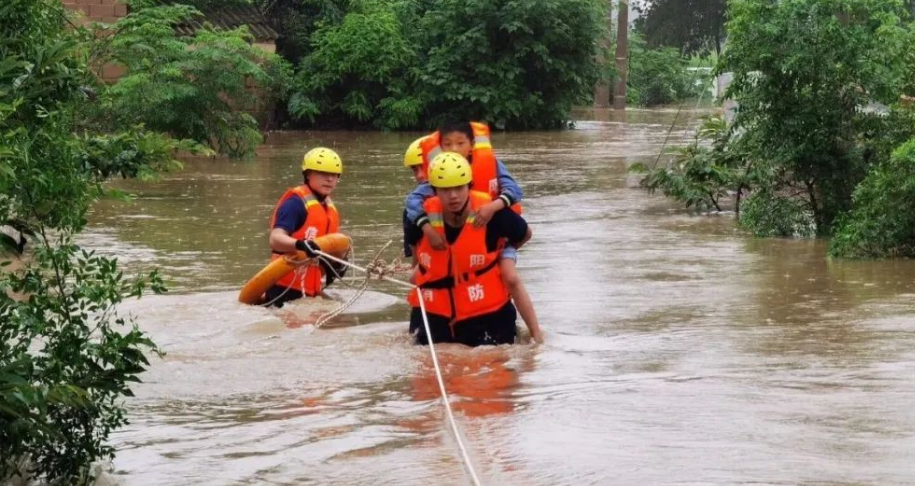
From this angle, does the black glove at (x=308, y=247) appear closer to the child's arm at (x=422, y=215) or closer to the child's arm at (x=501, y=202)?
the child's arm at (x=422, y=215)

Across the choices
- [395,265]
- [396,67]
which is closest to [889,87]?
[395,265]

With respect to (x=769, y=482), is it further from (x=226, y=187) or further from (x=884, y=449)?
(x=226, y=187)

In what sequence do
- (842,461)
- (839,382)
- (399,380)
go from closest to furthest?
(842,461) < (839,382) < (399,380)

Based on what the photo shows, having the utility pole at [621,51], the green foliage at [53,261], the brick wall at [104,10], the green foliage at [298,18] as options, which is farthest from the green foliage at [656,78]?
the green foliage at [53,261]

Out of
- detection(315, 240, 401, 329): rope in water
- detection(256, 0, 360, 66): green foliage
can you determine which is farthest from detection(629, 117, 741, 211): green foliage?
detection(256, 0, 360, 66): green foliage

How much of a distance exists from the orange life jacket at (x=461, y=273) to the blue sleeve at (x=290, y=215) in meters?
1.97

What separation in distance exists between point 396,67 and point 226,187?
15.6 metres

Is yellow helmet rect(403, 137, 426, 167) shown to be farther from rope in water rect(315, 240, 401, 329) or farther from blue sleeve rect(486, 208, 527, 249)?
blue sleeve rect(486, 208, 527, 249)

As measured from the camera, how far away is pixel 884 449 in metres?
6.74

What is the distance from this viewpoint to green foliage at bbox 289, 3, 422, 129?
3653 cm

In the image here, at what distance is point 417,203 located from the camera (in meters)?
9.64

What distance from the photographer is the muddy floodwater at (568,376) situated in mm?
6773

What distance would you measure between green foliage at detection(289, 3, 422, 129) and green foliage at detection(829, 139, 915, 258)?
22.6m

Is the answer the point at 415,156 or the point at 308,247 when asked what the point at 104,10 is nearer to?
the point at 308,247
